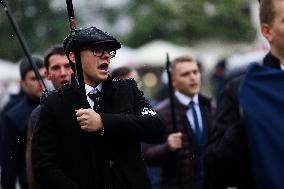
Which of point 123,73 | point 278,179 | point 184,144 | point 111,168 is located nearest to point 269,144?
point 278,179

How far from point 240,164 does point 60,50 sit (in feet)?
12.8

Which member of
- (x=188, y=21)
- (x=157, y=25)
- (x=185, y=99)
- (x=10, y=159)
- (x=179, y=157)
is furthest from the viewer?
(x=157, y=25)

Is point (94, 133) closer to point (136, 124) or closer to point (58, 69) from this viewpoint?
point (136, 124)

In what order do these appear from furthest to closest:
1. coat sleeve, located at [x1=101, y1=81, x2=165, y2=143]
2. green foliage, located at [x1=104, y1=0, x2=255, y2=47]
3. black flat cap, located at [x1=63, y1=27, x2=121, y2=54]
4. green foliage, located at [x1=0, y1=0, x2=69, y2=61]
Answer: green foliage, located at [x1=104, y1=0, x2=255, y2=47] → green foliage, located at [x1=0, y1=0, x2=69, y2=61] → black flat cap, located at [x1=63, y1=27, x2=121, y2=54] → coat sleeve, located at [x1=101, y1=81, x2=165, y2=143]

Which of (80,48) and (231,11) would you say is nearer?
(80,48)

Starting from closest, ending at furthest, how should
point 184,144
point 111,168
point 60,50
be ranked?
point 111,168
point 60,50
point 184,144

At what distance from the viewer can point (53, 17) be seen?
55.0m

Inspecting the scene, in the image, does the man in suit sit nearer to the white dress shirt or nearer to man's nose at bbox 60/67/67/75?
man's nose at bbox 60/67/67/75

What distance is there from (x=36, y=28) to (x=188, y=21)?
8925mm

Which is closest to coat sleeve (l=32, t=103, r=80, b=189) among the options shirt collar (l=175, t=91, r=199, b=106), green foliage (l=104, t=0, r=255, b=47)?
shirt collar (l=175, t=91, r=199, b=106)

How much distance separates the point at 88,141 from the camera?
5.16 meters

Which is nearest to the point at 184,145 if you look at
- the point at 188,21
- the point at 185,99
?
the point at 185,99

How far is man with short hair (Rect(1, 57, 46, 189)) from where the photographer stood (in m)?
8.20

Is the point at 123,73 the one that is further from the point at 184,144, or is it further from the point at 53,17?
the point at 53,17
